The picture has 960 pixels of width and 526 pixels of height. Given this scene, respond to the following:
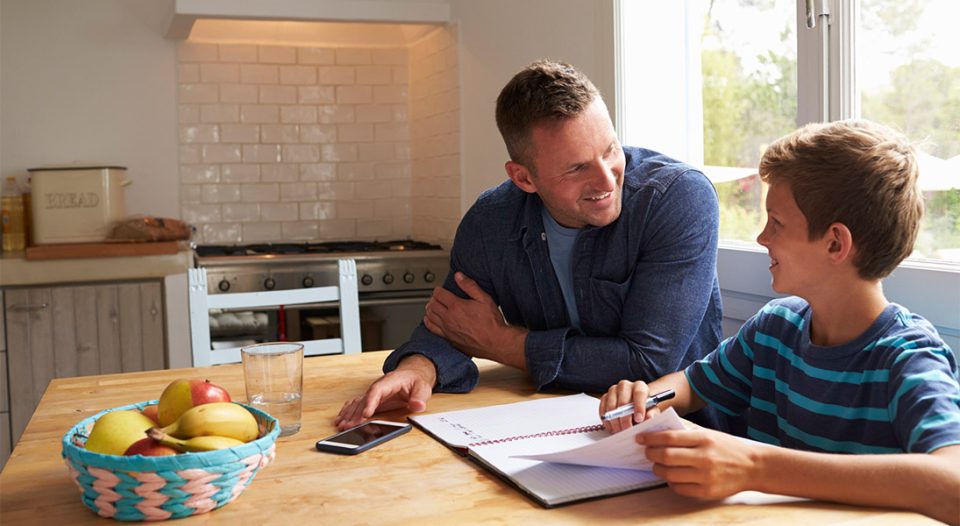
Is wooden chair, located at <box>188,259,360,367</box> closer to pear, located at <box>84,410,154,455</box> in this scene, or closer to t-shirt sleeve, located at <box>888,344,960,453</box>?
pear, located at <box>84,410,154,455</box>

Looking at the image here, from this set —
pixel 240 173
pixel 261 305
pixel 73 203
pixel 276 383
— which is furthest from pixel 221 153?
pixel 276 383

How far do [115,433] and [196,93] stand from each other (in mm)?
3678

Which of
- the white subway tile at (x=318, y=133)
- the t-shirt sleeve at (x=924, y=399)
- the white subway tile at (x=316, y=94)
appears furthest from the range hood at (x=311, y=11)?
the t-shirt sleeve at (x=924, y=399)

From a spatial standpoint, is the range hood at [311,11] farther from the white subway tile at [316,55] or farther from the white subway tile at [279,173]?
the white subway tile at [279,173]

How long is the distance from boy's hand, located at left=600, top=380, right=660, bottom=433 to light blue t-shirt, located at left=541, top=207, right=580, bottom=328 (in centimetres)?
49

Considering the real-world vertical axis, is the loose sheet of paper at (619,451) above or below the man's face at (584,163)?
below

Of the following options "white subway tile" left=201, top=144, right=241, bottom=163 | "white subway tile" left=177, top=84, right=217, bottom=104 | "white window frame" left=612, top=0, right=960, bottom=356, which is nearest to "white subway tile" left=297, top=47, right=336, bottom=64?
"white subway tile" left=177, top=84, right=217, bottom=104

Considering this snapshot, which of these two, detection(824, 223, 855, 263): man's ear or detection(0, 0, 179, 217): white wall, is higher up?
detection(0, 0, 179, 217): white wall

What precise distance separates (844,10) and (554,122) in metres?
0.79

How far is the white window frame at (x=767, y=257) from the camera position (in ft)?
6.09

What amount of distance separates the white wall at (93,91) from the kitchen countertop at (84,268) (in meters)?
0.64

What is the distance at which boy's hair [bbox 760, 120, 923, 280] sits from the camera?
1391 mm

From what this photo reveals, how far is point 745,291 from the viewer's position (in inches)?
97.5

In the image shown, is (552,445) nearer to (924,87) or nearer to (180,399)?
(180,399)
